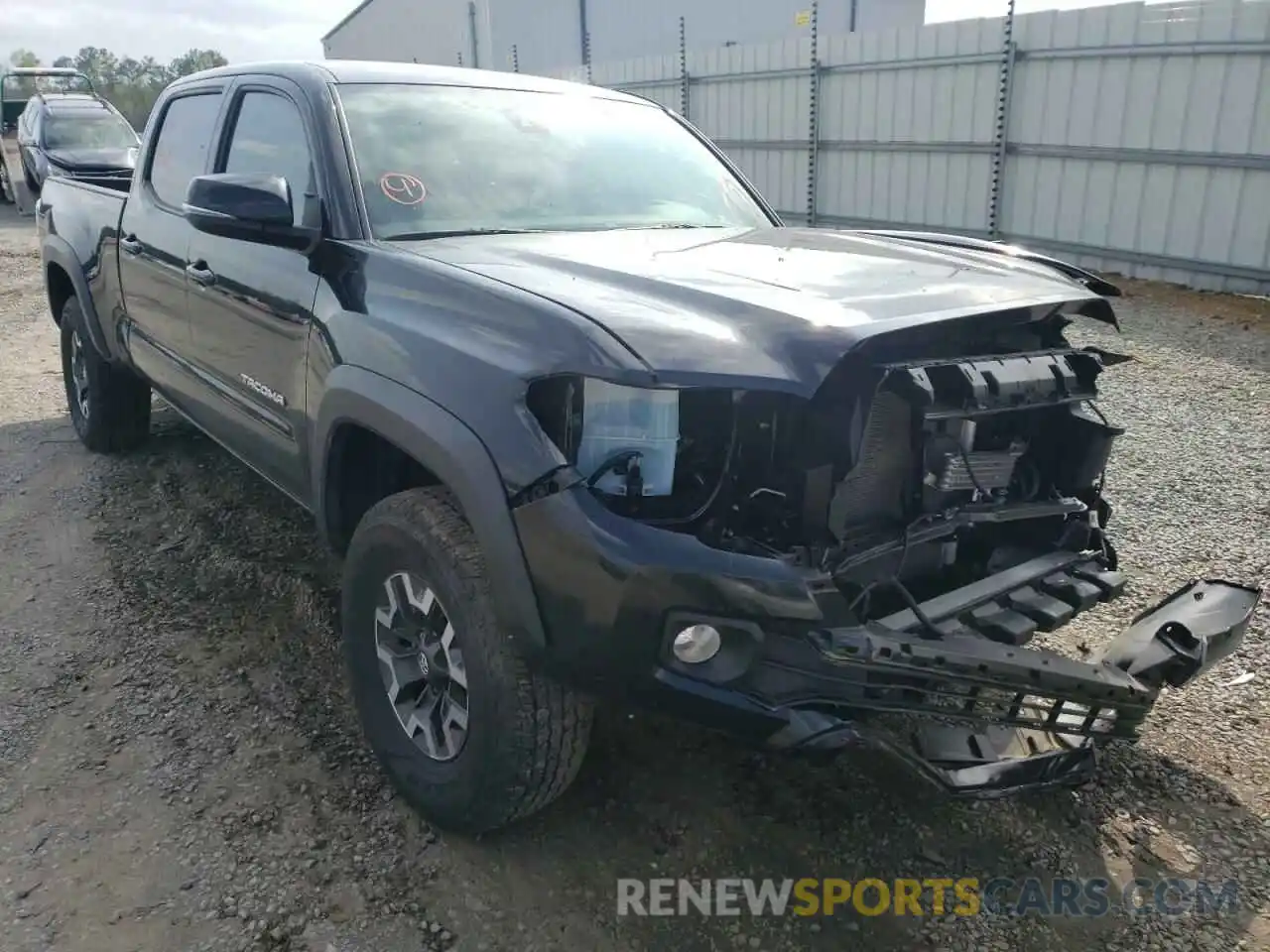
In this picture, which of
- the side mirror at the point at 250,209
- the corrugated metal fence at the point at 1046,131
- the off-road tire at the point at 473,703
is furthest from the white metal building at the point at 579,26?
the off-road tire at the point at 473,703

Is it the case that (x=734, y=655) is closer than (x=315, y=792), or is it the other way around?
(x=734, y=655)

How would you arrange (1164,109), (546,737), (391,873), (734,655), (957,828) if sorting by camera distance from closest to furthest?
(734,655) < (546,737) < (391,873) < (957,828) < (1164,109)

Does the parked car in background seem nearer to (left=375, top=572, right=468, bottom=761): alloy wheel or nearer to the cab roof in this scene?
the cab roof

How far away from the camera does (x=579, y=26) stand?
2405cm

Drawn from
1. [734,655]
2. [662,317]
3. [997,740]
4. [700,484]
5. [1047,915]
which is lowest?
[1047,915]

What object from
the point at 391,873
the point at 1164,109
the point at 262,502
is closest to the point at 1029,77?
the point at 1164,109

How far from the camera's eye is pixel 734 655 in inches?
81.0

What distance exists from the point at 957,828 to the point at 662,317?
154cm

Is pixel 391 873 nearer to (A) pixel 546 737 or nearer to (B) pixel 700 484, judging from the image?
(A) pixel 546 737

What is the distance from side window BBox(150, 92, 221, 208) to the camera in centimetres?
400

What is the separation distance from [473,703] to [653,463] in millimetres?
695

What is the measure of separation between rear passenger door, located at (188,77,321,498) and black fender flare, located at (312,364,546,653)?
56 cm

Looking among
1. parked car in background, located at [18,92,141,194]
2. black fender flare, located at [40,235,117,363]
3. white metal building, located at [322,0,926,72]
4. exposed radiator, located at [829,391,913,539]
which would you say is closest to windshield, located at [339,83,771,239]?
exposed radiator, located at [829,391,913,539]

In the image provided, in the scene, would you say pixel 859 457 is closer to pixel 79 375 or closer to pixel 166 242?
pixel 166 242
